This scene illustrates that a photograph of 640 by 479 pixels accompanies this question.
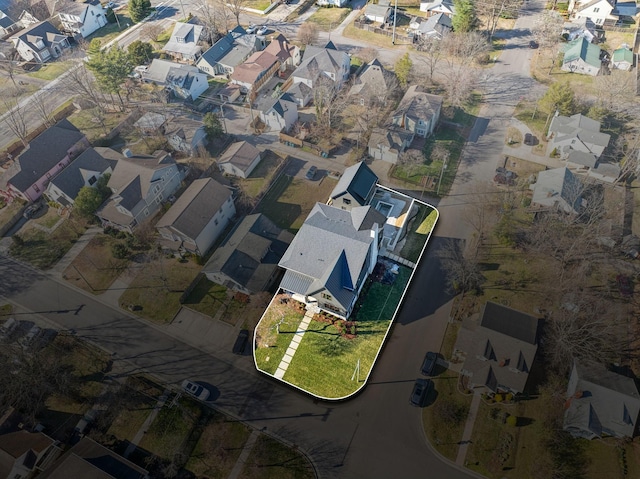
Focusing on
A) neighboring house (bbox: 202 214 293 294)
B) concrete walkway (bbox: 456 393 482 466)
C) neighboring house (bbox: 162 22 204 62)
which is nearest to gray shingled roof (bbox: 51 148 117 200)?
neighboring house (bbox: 202 214 293 294)

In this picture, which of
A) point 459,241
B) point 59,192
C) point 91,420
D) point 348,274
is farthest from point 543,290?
point 59,192

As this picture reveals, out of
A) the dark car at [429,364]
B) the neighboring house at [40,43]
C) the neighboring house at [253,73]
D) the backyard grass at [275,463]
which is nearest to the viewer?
the backyard grass at [275,463]

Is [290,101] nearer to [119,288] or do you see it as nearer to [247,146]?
[247,146]

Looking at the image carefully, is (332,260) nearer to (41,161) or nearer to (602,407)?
(602,407)

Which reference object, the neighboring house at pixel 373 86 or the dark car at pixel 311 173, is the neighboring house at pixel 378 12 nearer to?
the neighboring house at pixel 373 86

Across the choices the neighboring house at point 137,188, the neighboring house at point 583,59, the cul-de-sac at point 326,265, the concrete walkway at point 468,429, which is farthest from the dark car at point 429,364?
the neighboring house at point 583,59

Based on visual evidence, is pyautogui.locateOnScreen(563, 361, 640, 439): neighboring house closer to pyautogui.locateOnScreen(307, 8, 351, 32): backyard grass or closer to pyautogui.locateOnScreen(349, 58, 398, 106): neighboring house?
pyautogui.locateOnScreen(349, 58, 398, 106): neighboring house

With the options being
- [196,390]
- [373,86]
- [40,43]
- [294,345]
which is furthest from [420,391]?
[40,43]
